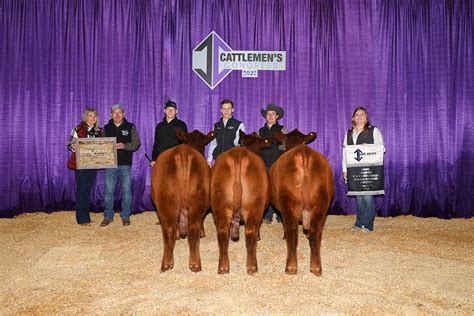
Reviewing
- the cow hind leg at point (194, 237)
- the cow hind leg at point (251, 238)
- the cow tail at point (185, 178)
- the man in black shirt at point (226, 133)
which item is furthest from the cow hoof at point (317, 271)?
the man in black shirt at point (226, 133)

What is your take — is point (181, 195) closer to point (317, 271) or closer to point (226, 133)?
point (317, 271)

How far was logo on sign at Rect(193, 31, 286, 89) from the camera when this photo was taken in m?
6.80

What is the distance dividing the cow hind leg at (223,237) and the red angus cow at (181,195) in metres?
0.19

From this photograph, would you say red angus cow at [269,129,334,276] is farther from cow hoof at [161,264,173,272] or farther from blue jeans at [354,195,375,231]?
blue jeans at [354,195,375,231]

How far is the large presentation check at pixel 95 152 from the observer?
554cm

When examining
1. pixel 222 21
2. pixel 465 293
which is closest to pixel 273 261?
pixel 465 293

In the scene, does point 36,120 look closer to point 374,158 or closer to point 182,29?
point 182,29

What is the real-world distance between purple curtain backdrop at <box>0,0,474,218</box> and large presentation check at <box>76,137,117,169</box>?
117cm

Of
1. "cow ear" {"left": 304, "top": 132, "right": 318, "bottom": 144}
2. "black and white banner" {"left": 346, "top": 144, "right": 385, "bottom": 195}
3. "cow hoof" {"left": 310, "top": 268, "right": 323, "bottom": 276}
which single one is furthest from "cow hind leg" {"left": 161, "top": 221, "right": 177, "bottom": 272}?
"black and white banner" {"left": 346, "top": 144, "right": 385, "bottom": 195}

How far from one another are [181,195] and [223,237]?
514mm

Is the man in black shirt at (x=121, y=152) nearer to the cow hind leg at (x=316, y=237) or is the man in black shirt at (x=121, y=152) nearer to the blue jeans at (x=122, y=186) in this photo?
the blue jeans at (x=122, y=186)

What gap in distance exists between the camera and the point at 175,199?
3.62 m

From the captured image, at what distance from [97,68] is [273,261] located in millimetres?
4390

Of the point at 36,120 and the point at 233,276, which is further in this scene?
the point at 36,120
